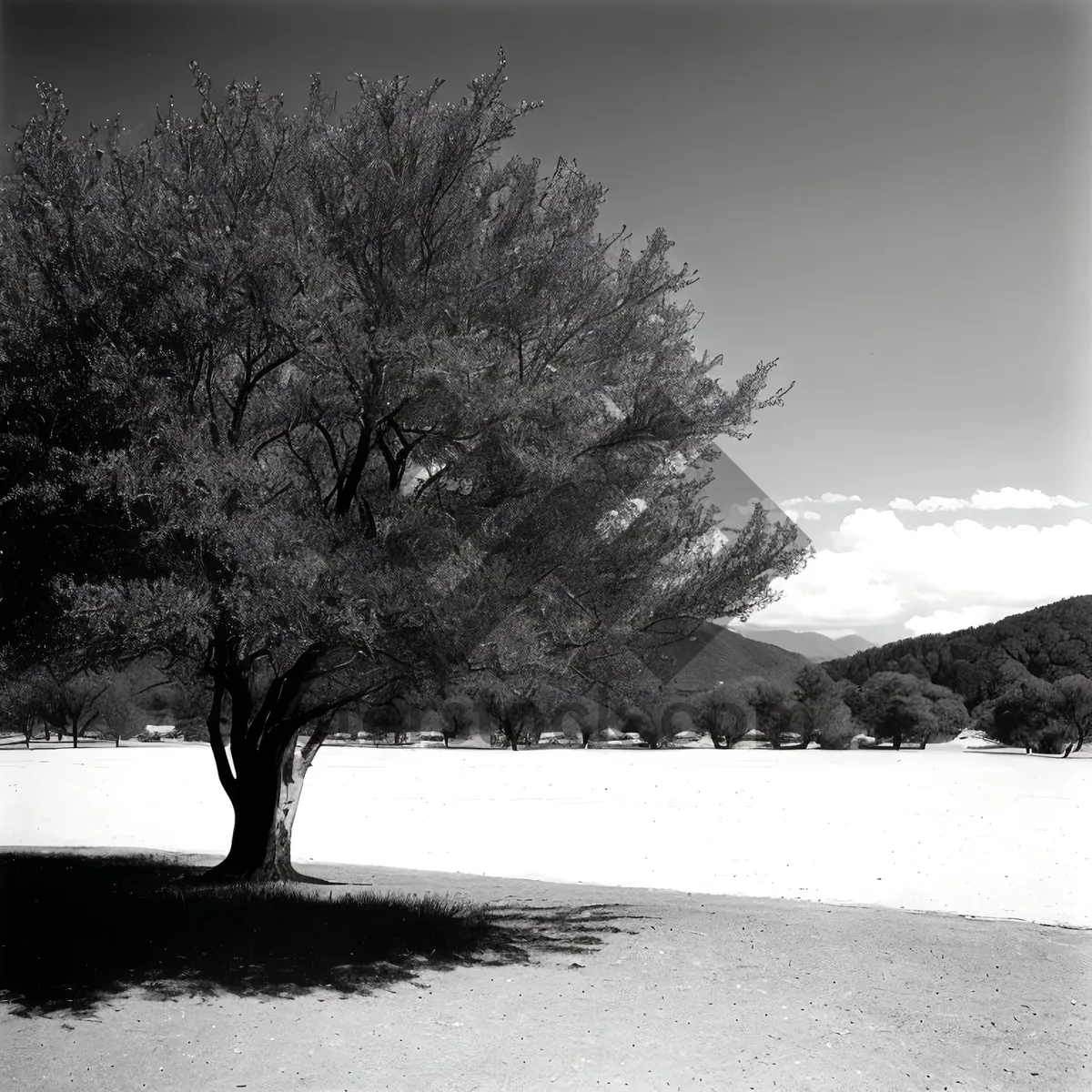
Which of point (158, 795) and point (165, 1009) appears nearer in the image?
point (165, 1009)

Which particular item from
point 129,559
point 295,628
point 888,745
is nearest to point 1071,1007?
point 295,628

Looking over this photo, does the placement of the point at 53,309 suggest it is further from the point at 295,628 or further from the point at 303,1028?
the point at 303,1028

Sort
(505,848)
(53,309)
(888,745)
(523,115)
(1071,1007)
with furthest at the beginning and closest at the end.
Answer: (888,745), (505,848), (523,115), (53,309), (1071,1007)

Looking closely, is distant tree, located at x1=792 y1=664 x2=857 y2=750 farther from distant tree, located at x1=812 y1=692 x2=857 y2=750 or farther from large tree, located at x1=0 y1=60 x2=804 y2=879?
large tree, located at x1=0 y1=60 x2=804 y2=879

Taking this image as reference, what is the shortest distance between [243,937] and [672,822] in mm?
20506

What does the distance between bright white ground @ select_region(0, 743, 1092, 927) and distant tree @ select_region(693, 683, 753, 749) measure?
760 inches

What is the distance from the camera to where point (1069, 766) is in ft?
164

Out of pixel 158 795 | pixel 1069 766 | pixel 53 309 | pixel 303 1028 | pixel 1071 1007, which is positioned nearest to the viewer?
pixel 303 1028

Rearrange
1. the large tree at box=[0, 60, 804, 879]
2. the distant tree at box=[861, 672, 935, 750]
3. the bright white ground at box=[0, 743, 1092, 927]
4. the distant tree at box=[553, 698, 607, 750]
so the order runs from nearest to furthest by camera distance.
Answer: the large tree at box=[0, 60, 804, 879] → the bright white ground at box=[0, 743, 1092, 927] → the distant tree at box=[861, 672, 935, 750] → the distant tree at box=[553, 698, 607, 750]

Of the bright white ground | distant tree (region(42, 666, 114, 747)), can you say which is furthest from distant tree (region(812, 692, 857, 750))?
distant tree (region(42, 666, 114, 747))

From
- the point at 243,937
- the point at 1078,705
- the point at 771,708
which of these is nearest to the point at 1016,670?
the point at 1078,705

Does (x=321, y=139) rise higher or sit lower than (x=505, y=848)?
higher

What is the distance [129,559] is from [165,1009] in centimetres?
353

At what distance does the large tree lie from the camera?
329 inches
